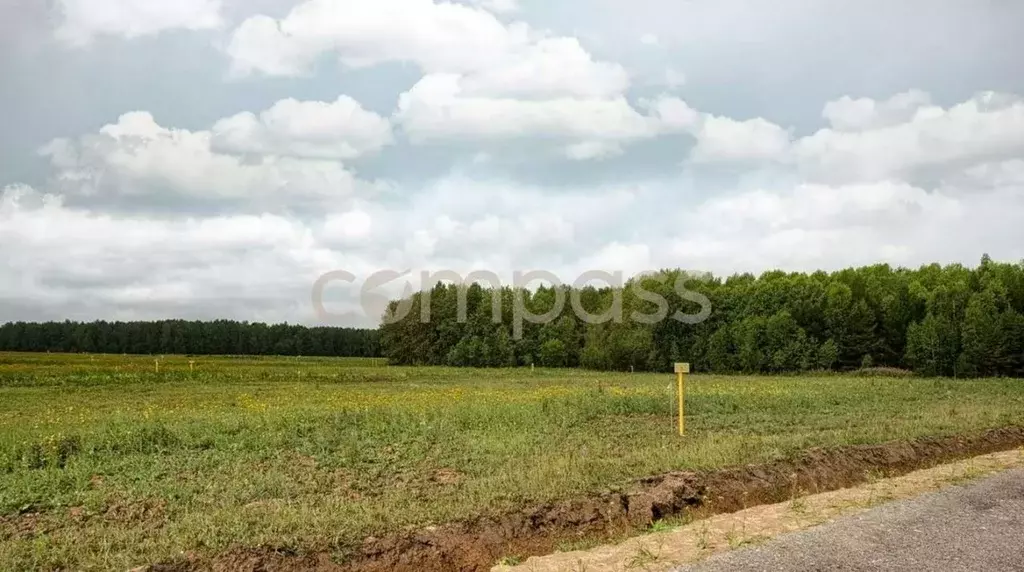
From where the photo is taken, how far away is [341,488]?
45.9ft

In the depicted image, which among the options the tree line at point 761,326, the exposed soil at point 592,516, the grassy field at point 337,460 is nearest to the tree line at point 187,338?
the tree line at point 761,326

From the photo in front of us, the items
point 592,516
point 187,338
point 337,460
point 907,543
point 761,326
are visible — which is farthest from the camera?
point 187,338

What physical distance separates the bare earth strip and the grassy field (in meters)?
2.10

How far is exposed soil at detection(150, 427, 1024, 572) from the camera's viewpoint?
9414 millimetres

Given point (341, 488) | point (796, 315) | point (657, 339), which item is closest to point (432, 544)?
point (341, 488)

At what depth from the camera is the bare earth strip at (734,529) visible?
916cm

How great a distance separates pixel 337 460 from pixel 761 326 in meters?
73.4

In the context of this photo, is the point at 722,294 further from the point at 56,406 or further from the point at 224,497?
the point at 224,497

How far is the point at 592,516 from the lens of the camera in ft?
37.6

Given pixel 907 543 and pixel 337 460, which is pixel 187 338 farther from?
pixel 907 543

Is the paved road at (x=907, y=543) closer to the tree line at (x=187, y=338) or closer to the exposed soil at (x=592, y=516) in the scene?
the exposed soil at (x=592, y=516)

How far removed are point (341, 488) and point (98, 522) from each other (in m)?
3.71

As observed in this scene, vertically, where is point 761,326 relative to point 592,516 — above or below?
above

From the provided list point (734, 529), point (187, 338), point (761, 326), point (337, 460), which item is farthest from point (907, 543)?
point (187, 338)
